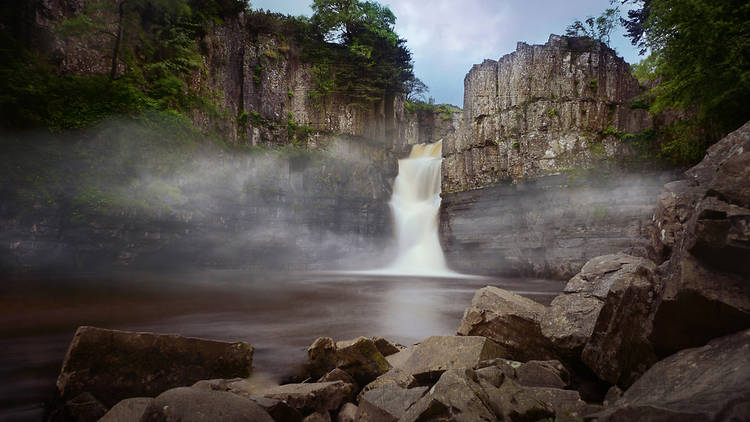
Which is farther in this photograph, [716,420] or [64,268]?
[64,268]

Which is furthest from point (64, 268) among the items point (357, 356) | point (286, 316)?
point (357, 356)

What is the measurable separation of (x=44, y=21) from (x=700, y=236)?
21618 mm

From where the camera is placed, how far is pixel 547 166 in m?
19.7

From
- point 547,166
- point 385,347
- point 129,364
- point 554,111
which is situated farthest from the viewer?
point 554,111

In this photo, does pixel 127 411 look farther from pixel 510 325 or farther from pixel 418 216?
pixel 418 216

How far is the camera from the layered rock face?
773 inches

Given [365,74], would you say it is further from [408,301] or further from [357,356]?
[357,356]

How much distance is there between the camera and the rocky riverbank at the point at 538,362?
7.29 feet

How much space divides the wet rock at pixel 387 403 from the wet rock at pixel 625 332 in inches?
67.6

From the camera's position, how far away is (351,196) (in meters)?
25.1

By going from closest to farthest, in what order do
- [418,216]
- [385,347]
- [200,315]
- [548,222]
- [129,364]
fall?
1. [129,364]
2. [385,347]
3. [200,315]
4. [548,222]
5. [418,216]

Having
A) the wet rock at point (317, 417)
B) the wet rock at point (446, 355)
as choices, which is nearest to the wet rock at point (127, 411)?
the wet rock at point (317, 417)

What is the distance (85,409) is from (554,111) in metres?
23.4

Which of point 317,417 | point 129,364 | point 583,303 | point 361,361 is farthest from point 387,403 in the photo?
point 129,364
